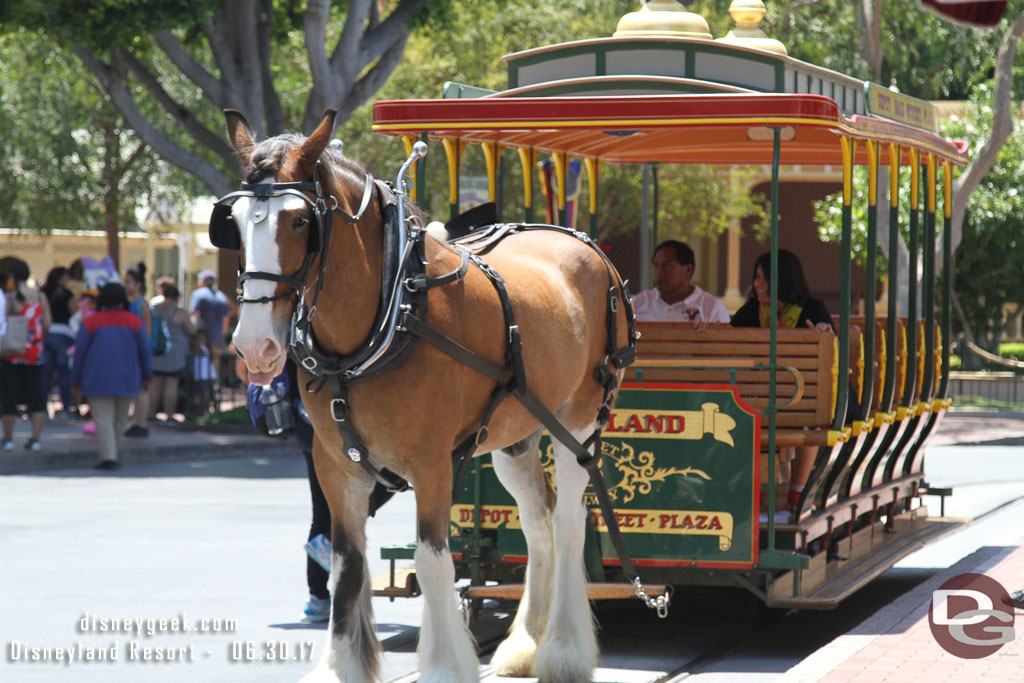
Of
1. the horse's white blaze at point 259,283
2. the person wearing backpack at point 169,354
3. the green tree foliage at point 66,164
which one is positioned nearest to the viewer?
the horse's white blaze at point 259,283

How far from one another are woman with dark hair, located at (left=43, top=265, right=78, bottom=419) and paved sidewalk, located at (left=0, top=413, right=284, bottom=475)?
86cm

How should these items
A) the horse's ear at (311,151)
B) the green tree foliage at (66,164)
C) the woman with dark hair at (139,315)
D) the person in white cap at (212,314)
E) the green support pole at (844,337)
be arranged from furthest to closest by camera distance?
the green tree foliage at (66,164)
the person in white cap at (212,314)
the woman with dark hair at (139,315)
the green support pole at (844,337)
the horse's ear at (311,151)

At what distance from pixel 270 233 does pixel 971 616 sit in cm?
438

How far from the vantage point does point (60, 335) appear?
69.4 feet

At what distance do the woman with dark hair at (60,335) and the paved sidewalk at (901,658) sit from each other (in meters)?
15.7

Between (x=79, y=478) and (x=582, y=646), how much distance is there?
10013mm

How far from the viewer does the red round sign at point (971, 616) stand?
673 cm

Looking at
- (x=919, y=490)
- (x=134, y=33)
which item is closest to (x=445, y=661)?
(x=919, y=490)

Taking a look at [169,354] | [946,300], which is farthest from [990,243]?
[946,300]

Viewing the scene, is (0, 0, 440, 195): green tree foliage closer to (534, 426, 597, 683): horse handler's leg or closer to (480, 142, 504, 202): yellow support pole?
(480, 142, 504, 202): yellow support pole

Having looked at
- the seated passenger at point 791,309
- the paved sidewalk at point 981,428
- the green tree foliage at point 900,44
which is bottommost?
the paved sidewalk at point 981,428

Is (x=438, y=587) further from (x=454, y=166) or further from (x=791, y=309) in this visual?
(x=791, y=309)

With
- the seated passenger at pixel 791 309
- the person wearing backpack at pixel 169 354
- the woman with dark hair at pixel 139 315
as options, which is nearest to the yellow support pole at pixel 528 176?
the seated passenger at pixel 791 309

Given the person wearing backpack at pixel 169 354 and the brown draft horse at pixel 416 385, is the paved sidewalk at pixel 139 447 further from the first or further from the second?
the brown draft horse at pixel 416 385
